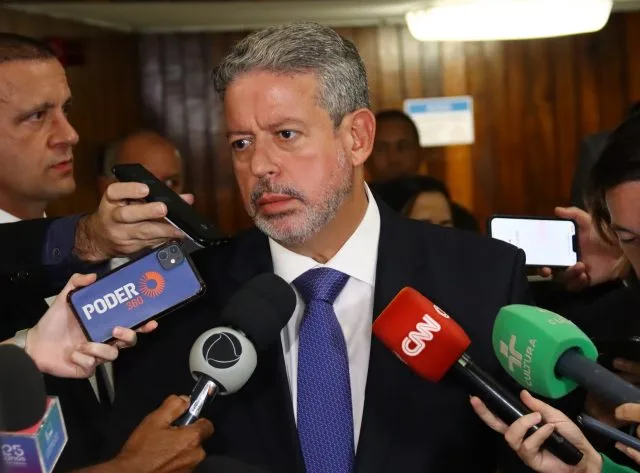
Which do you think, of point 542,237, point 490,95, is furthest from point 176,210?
point 490,95

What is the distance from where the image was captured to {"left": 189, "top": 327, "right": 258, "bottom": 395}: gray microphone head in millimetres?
1204

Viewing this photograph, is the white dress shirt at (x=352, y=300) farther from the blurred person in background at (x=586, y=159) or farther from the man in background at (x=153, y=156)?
the blurred person in background at (x=586, y=159)

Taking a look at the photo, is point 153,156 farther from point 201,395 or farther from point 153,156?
point 201,395

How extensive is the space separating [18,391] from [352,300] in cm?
88

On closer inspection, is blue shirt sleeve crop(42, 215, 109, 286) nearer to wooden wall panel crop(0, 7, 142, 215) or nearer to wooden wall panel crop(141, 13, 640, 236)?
wooden wall panel crop(0, 7, 142, 215)

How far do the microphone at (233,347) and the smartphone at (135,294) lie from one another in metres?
0.07

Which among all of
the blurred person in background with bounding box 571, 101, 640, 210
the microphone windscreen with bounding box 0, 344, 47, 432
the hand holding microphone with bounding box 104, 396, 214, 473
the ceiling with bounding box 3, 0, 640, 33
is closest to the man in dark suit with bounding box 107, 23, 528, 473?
the hand holding microphone with bounding box 104, 396, 214, 473

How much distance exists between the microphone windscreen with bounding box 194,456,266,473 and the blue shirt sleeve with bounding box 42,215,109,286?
49 centimetres

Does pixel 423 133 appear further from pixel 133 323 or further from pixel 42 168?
pixel 133 323

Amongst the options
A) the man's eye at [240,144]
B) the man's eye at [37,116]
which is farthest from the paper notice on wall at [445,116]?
the man's eye at [240,144]

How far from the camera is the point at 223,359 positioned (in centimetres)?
121

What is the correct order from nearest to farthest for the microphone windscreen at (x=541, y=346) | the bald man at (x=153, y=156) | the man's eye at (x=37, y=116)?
the microphone windscreen at (x=541, y=346), the man's eye at (x=37, y=116), the bald man at (x=153, y=156)

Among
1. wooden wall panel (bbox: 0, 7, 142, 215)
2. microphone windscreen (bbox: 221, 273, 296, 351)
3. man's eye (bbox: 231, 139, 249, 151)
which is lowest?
microphone windscreen (bbox: 221, 273, 296, 351)

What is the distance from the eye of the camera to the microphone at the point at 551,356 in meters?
1.12
